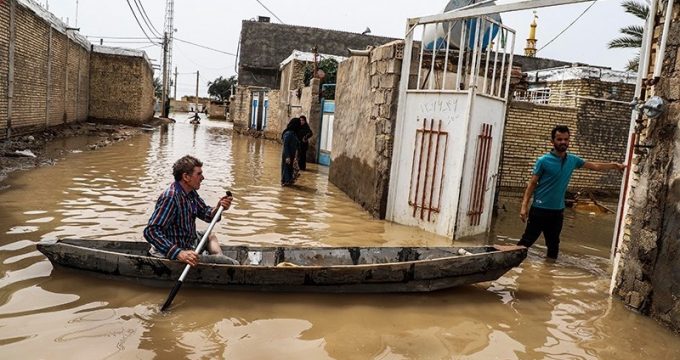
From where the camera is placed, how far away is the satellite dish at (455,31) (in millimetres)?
7871

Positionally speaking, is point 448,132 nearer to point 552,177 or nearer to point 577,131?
point 552,177

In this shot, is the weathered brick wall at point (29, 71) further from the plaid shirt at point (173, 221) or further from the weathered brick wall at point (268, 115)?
the plaid shirt at point (173, 221)

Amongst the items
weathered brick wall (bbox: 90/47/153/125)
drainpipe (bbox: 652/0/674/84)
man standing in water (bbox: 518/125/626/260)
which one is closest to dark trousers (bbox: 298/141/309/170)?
man standing in water (bbox: 518/125/626/260)

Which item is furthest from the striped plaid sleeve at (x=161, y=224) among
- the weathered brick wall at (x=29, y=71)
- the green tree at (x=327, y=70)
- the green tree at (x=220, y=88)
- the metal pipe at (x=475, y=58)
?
the green tree at (x=220, y=88)

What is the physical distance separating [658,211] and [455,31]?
4.47m

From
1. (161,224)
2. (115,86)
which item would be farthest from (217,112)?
(161,224)

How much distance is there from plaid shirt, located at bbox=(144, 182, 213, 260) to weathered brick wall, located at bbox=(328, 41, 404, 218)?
4259 mm

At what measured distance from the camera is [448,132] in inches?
303

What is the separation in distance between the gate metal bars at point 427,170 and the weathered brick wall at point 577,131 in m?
6.28

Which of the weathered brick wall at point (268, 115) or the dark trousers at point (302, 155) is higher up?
the weathered brick wall at point (268, 115)

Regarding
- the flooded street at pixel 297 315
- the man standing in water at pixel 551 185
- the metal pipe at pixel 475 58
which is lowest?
the flooded street at pixel 297 315

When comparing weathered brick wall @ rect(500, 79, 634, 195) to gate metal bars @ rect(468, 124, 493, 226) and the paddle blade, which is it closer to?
gate metal bars @ rect(468, 124, 493, 226)

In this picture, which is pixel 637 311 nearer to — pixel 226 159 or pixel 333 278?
pixel 333 278

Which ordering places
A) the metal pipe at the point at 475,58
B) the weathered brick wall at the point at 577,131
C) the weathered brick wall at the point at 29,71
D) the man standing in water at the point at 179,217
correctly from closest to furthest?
the man standing in water at the point at 179,217
the metal pipe at the point at 475,58
the weathered brick wall at the point at 577,131
the weathered brick wall at the point at 29,71
